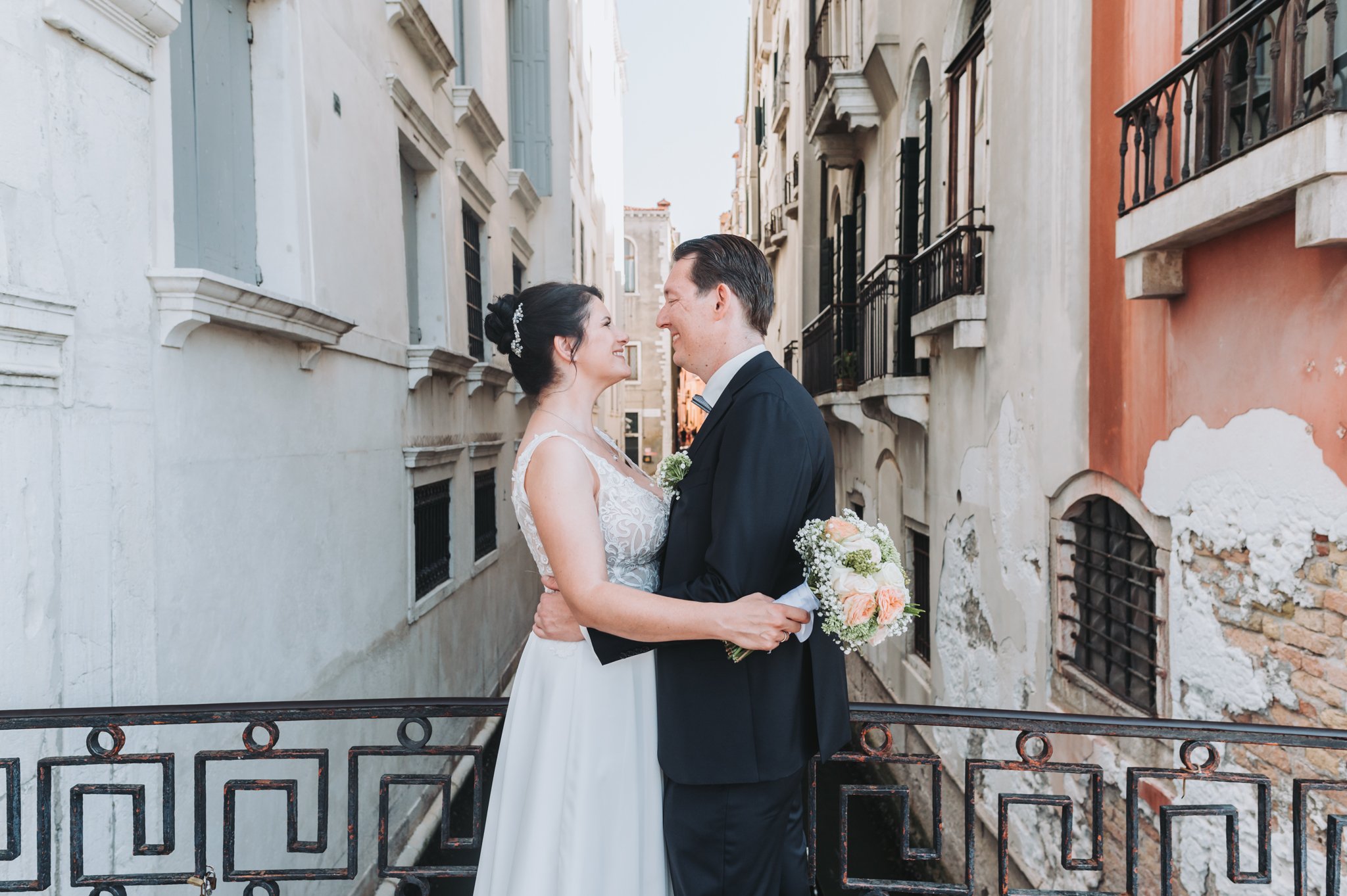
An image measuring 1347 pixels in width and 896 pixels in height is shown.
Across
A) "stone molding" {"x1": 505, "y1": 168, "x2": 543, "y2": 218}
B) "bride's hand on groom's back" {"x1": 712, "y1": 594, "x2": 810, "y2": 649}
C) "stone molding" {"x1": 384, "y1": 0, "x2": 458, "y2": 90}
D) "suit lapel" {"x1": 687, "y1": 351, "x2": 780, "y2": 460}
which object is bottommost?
"bride's hand on groom's back" {"x1": 712, "y1": 594, "x2": 810, "y2": 649}

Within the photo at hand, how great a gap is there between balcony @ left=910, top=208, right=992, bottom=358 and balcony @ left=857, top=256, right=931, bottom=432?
428 millimetres

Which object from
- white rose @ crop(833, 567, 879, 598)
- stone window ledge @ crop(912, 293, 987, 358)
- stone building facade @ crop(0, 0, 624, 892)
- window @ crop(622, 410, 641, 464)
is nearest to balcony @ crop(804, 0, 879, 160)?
stone building facade @ crop(0, 0, 624, 892)

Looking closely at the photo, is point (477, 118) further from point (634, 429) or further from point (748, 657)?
point (634, 429)

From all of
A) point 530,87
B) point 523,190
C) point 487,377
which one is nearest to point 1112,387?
point 487,377

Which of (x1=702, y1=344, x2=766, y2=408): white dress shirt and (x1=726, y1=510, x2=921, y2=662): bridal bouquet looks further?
(x1=702, y1=344, x2=766, y2=408): white dress shirt

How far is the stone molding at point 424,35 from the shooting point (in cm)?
656

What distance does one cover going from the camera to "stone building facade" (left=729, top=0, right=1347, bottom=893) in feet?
11.4

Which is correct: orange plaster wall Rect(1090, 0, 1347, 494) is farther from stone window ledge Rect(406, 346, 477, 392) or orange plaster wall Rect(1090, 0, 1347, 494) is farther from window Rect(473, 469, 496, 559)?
window Rect(473, 469, 496, 559)

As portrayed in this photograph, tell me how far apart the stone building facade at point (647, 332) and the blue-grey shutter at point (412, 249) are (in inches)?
1350

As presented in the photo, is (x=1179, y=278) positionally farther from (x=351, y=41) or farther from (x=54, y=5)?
(x=351, y=41)

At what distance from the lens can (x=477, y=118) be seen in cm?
907

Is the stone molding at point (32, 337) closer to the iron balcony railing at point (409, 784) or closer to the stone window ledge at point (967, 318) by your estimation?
the iron balcony railing at point (409, 784)

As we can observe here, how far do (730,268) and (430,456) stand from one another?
18.3ft

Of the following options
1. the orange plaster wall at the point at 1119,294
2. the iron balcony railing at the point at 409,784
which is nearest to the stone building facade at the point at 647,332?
the orange plaster wall at the point at 1119,294
